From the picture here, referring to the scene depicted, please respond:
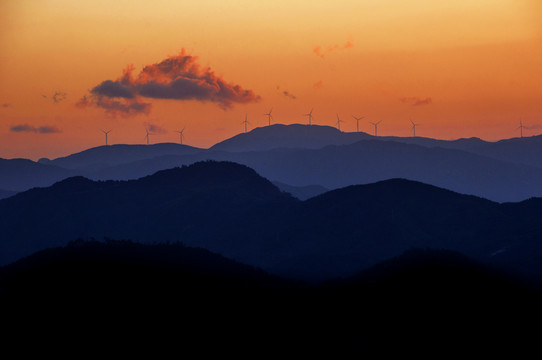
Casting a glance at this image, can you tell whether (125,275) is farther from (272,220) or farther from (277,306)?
(272,220)

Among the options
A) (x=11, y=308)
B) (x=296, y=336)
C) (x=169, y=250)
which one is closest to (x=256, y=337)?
(x=296, y=336)

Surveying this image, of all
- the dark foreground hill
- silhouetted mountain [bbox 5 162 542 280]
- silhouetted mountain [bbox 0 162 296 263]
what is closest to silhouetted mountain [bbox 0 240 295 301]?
the dark foreground hill

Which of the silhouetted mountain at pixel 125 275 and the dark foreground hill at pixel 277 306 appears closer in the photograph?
the dark foreground hill at pixel 277 306

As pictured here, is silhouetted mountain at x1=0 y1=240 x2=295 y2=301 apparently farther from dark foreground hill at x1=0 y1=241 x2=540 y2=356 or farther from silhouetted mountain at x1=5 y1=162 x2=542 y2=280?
silhouetted mountain at x1=5 y1=162 x2=542 y2=280

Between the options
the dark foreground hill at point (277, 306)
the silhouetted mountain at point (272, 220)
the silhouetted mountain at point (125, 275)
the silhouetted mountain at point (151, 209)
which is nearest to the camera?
the dark foreground hill at point (277, 306)

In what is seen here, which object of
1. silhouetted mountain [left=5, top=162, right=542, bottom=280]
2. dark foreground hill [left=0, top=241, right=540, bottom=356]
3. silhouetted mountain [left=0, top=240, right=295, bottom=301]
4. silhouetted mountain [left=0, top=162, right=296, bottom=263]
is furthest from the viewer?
Result: silhouetted mountain [left=0, top=162, right=296, bottom=263]

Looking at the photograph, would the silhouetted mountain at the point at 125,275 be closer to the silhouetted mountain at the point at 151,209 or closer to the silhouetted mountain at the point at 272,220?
the silhouetted mountain at the point at 272,220

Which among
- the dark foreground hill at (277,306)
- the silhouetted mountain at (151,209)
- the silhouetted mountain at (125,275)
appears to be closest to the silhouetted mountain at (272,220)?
the silhouetted mountain at (151,209)
